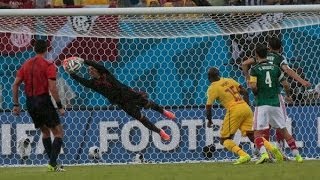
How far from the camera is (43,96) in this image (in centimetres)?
1464

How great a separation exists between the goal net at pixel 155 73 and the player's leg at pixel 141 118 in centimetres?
49

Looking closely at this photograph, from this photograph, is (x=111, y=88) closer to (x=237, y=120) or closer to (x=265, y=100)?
(x=237, y=120)

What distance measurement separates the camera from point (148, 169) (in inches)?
566

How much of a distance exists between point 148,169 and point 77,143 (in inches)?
121

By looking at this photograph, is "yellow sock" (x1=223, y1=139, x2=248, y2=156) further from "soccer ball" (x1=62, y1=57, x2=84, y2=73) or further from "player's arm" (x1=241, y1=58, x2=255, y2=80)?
"soccer ball" (x1=62, y1=57, x2=84, y2=73)

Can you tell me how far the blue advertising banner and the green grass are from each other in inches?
75.1

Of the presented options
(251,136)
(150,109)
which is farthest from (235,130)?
(150,109)

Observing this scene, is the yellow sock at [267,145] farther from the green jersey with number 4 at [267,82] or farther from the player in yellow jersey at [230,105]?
the player in yellow jersey at [230,105]

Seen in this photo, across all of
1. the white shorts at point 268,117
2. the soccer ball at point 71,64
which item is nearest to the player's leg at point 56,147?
the soccer ball at point 71,64

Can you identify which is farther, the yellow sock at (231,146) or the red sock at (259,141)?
the yellow sock at (231,146)

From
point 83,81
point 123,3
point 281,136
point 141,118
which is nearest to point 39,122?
point 83,81

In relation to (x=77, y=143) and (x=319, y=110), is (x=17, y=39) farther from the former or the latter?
(x=319, y=110)

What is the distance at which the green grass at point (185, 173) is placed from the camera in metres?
12.2

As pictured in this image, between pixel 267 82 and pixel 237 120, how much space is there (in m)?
1.22
